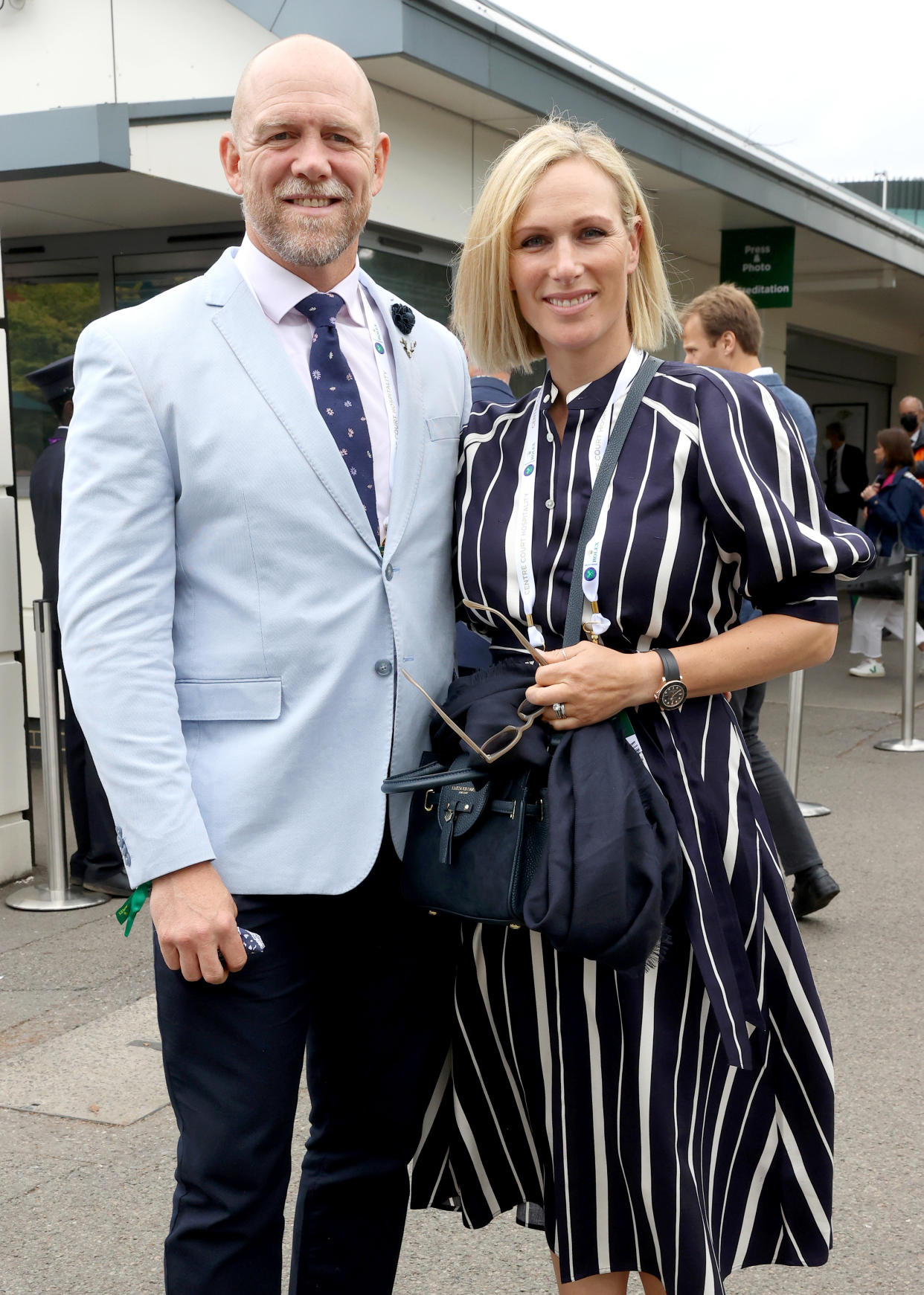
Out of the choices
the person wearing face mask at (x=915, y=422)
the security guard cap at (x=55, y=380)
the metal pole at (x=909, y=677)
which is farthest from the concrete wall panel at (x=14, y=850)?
the person wearing face mask at (x=915, y=422)

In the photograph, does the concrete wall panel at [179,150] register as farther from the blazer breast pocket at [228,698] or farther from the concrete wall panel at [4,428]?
the blazer breast pocket at [228,698]

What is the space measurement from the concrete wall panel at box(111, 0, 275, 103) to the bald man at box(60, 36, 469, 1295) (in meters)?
5.32

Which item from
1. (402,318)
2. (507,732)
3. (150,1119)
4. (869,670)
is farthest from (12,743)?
(869,670)

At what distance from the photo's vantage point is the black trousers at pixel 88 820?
547 cm

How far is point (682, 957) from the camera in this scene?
6.72 ft

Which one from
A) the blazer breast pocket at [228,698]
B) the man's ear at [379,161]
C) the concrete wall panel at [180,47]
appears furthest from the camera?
the concrete wall panel at [180,47]

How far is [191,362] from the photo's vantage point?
1965mm

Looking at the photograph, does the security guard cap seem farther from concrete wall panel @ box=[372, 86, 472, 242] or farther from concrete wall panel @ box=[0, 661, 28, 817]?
concrete wall panel @ box=[372, 86, 472, 242]

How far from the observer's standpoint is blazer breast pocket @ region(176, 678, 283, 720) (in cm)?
198

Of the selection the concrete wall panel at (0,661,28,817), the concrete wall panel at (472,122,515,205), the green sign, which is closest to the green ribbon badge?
the concrete wall panel at (0,661,28,817)

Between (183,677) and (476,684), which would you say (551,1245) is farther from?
(183,677)

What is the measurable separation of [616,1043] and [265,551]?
93 cm

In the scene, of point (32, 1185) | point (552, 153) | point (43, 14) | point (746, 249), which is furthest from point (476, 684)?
point (746, 249)

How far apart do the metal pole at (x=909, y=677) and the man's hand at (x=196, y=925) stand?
6.80 m
